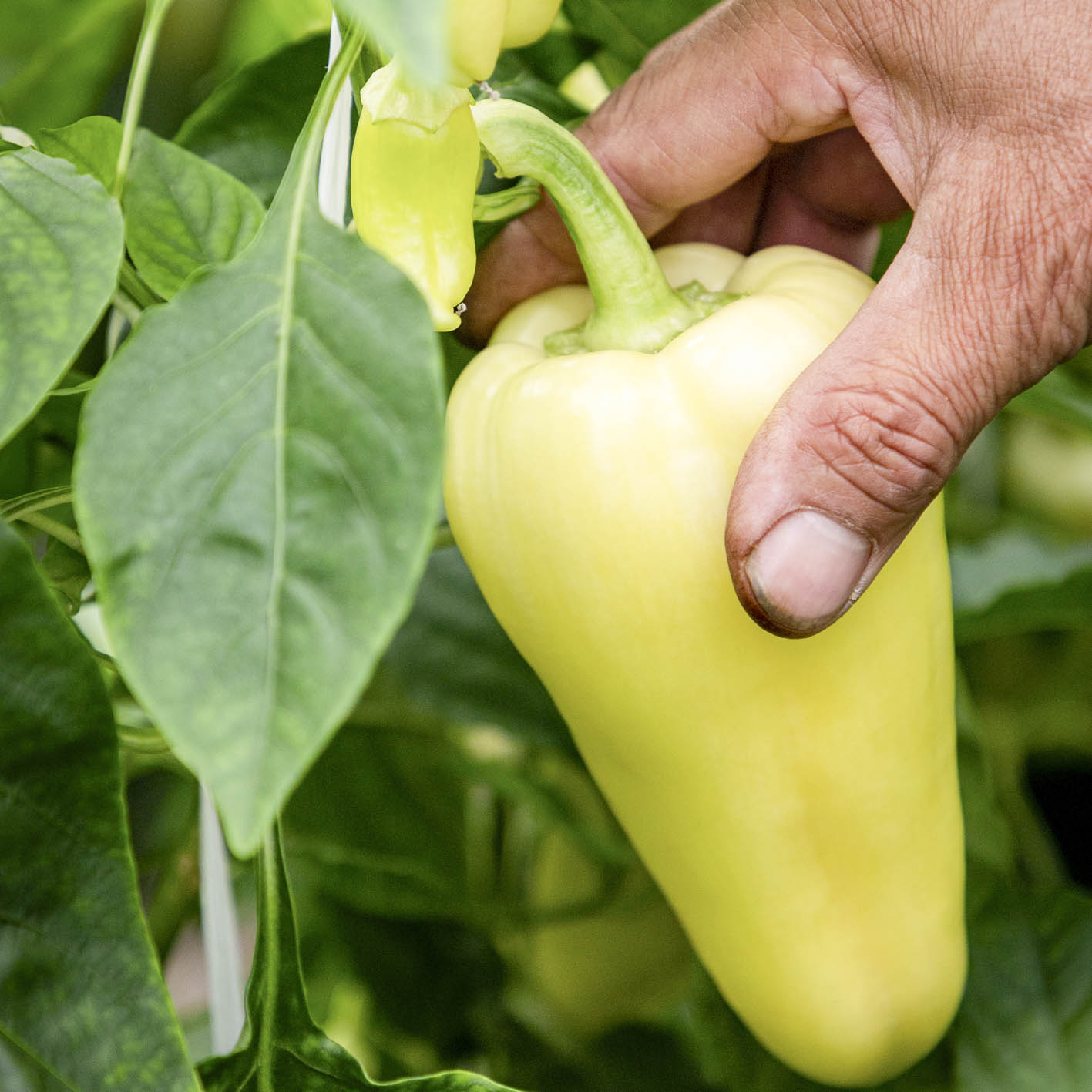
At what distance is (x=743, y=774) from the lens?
1.50ft

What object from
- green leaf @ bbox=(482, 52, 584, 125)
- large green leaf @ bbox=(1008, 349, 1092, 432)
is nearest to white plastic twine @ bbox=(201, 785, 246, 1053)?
green leaf @ bbox=(482, 52, 584, 125)

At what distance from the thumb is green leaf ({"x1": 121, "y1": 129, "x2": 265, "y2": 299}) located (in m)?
0.23

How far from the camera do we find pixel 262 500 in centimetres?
31

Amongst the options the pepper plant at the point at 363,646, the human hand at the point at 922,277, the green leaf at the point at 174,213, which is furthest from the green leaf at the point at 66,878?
the human hand at the point at 922,277

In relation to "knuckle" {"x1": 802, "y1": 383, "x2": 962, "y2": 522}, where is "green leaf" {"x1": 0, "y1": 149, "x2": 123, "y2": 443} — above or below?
above

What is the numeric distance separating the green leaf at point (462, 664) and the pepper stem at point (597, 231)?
26cm

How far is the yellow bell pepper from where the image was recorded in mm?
414

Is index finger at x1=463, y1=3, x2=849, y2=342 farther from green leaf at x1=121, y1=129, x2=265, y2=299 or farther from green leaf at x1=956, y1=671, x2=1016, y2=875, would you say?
green leaf at x1=956, y1=671, x2=1016, y2=875

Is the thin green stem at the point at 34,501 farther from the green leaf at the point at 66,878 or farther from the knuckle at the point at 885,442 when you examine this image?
the knuckle at the point at 885,442

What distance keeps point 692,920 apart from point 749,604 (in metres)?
0.20

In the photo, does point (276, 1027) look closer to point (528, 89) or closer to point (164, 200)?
point (164, 200)

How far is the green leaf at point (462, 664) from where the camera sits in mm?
678

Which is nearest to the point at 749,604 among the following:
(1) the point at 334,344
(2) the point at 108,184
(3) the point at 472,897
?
(1) the point at 334,344

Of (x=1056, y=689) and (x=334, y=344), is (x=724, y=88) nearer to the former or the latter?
(x=334, y=344)
